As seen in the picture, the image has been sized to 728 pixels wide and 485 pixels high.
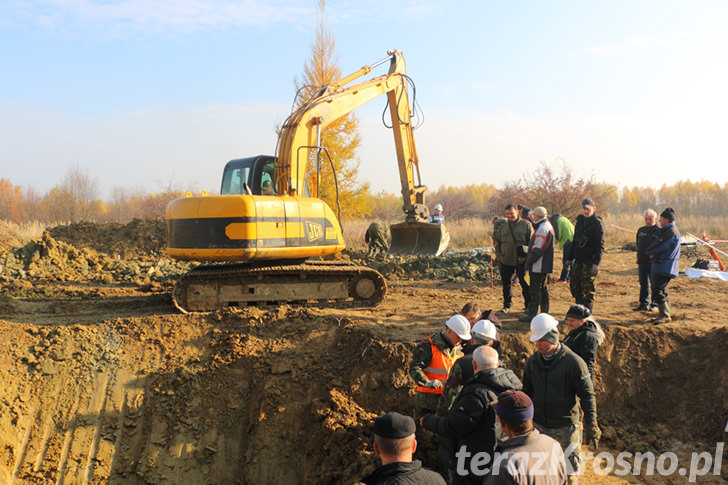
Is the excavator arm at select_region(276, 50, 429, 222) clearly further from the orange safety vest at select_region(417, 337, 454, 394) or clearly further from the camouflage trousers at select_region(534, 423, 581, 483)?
the camouflage trousers at select_region(534, 423, 581, 483)

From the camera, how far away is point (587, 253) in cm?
756

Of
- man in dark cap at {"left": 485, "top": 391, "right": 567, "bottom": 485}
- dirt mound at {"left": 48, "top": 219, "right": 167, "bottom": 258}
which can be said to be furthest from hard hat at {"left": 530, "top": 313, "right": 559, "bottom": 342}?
dirt mound at {"left": 48, "top": 219, "right": 167, "bottom": 258}

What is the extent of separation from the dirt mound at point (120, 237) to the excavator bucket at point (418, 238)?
320 inches

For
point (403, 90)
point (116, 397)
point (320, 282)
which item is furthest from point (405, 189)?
point (116, 397)

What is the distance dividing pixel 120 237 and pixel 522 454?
54.1 feet

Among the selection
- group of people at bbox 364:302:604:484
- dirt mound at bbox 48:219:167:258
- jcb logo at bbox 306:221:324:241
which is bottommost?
group of people at bbox 364:302:604:484

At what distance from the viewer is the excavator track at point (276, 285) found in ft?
27.5

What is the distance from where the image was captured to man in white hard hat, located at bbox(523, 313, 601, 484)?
13.3ft

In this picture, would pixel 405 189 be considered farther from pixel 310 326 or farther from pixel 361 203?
pixel 361 203

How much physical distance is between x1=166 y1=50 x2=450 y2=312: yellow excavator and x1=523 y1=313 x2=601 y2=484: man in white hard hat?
4948mm

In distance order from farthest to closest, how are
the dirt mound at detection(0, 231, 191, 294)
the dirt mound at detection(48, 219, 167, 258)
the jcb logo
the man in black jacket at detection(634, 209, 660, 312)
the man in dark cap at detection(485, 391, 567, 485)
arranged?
the dirt mound at detection(48, 219, 167, 258) < the dirt mound at detection(0, 231, 191, 294) < the jcb logo < the man in black jacket at detection(634, 209, 660, 312) < the man in dark cap at detection(485, 391, 567, 485)

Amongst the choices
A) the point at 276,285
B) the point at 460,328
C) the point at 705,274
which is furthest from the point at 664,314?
the point at 276,285

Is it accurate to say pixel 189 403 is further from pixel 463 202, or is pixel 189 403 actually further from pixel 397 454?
pixel 463 202

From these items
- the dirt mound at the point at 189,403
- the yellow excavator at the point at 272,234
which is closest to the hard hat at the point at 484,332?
the dirt mound at the point at 189,403
